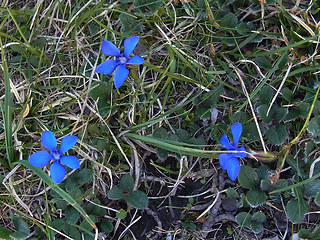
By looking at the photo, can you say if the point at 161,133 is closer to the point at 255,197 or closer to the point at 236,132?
the point at 236,132

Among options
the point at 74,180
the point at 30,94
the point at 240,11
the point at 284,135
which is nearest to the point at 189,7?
the point at 240,11

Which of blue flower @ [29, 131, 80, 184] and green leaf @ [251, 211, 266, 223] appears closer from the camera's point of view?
blue flower @ [29, 131, 80, 184]

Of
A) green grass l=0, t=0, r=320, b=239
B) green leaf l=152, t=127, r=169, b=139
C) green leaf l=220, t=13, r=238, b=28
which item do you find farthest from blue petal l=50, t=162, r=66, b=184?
green leaf l=220, t=13, r=238, b=28

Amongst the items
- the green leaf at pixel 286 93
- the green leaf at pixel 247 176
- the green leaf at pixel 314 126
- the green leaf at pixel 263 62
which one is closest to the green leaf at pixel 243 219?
the green leaf at pixel 247 176

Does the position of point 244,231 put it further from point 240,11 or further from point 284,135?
point 240,11

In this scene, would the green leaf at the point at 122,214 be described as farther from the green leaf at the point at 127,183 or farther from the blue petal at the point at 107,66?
the blue petal at the point at 107,66

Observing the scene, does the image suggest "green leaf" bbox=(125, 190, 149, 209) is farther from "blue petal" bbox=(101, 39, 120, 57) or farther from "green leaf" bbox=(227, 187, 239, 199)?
"blue petal" bbox=(101, 39, 120, 57)
